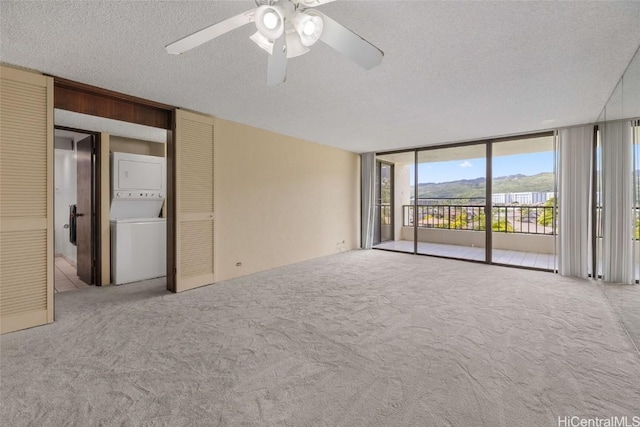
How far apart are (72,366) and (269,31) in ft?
7.90

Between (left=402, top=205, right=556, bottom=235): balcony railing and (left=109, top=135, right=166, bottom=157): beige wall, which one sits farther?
(left=402, top=205, right=556, bottom=235): balcony railing

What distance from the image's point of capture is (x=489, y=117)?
3.73 m

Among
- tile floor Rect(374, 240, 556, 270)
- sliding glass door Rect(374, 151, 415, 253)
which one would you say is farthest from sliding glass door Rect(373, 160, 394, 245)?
tile floor Rect(374, 240, 556, 270)

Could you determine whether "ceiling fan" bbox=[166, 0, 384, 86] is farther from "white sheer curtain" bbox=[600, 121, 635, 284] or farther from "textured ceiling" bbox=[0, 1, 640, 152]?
"white sheer curtain" bbox=[600, 121, 635, 284]

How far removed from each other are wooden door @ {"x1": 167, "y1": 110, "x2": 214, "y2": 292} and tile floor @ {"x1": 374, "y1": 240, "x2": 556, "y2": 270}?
4206 millimetres

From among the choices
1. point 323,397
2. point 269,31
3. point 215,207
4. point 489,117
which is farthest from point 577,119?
point 215,207

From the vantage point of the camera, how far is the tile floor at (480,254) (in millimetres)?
5094

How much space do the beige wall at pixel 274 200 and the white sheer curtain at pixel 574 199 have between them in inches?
144

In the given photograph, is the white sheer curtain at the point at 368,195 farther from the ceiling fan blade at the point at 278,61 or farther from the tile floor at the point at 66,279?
the tile floor at the point at 66,279

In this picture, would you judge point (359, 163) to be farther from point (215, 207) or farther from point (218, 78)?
point (218, 78)

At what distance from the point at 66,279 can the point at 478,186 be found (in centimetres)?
828

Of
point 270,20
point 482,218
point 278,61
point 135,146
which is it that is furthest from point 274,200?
point 482,218

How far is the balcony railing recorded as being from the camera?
645 cm

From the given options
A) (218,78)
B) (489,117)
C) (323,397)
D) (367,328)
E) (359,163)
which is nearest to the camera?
(323,397)
